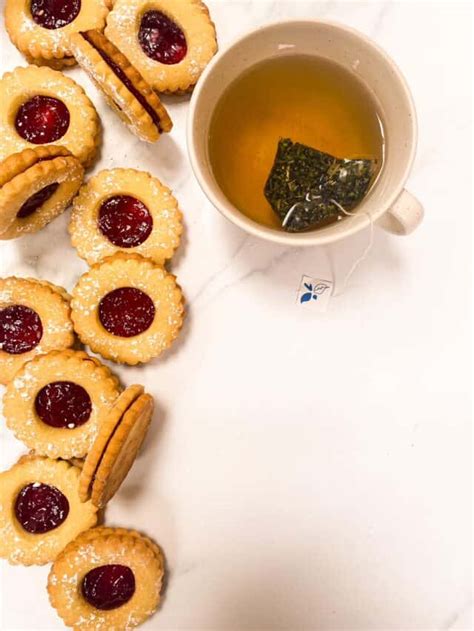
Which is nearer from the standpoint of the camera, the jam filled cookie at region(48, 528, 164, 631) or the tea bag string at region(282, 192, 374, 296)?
the tea bag string at region(282, 192, 374, 296)

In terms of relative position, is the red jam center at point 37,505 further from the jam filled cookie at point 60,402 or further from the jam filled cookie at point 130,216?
the jam filled cookie at point 130,216

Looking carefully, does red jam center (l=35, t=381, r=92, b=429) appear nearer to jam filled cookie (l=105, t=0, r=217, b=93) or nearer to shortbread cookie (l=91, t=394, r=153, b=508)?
shortbread cookie (l=91, t=394, r=153, b=508)

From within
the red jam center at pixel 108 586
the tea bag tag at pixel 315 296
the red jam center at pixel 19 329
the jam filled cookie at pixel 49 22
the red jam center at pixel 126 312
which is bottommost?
the red jam center at pixel 108 586

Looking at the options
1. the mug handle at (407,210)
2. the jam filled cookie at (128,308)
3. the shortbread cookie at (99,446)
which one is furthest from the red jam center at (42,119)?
the mug handle at (407,210)

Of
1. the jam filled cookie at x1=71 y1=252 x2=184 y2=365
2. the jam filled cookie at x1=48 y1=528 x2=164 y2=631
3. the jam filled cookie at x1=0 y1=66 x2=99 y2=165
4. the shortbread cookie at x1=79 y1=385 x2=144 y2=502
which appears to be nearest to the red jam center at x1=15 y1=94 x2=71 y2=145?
the jam filled cookie at x1=0 y1=66 x2=99 y2=165

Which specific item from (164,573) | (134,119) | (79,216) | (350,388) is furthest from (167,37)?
(164,573)
